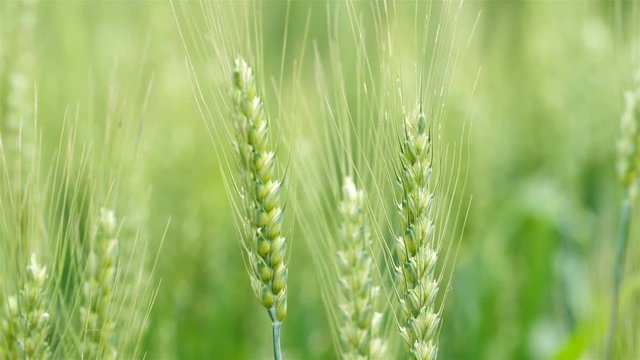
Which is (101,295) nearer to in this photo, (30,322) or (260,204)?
(30,322)

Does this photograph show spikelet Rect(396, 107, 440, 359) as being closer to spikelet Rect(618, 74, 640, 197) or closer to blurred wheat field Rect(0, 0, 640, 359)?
blurred wheat field Rect(0, 0, 640, 359)

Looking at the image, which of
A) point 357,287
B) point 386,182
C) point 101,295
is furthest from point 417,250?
point 386,182

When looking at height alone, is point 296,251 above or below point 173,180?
below

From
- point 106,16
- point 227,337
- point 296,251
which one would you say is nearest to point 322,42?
point 106,16

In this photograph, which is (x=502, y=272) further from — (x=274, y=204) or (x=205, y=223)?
(x=274, y=204)

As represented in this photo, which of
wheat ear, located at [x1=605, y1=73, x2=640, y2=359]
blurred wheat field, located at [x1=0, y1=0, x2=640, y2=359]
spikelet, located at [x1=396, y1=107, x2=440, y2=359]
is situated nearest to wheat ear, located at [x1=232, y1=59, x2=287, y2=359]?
spikelet, located at [x1=396, y1=107, x2=440, y2=359]
